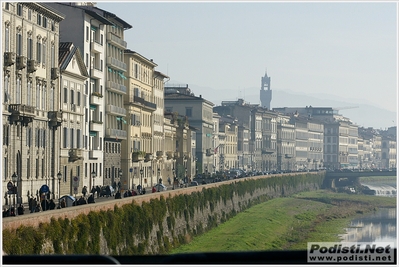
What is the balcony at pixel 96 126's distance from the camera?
70.2m

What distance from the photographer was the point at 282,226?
235 feet

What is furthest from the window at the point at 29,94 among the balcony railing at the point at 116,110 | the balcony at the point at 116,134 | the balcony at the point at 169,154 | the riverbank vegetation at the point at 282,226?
the balcony at the point at 169,154

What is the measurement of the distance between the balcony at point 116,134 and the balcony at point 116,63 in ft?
16.9

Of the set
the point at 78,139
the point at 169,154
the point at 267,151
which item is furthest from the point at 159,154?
the point at 267,151

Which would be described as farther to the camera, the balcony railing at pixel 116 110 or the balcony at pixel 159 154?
the balcony at pixel 159 154

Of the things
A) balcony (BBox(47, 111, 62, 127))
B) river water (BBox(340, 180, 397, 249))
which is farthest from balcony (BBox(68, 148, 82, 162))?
river water (BBox(340, 180, 397, 249))

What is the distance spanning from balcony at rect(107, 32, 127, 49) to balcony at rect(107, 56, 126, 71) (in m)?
1.33

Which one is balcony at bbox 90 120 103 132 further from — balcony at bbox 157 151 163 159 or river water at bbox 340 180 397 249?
balcony at bbox 157 151 163 159

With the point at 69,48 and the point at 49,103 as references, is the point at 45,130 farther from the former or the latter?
the point at 69,48

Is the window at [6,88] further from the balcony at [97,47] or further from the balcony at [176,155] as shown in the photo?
the balcony at [176,155]

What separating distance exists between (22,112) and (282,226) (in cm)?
2845

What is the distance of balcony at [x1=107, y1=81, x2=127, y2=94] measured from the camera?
76.2m

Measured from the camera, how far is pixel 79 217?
105ft

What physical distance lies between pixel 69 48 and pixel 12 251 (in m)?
38.4
